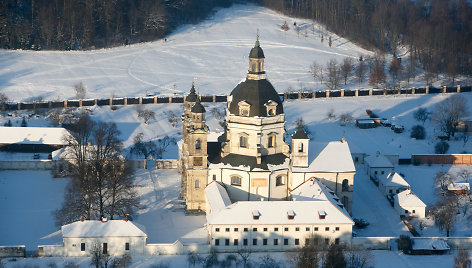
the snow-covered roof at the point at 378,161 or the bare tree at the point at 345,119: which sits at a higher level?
the bare tree at the point at 345,119

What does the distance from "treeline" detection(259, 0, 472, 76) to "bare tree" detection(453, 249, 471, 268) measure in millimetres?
54398

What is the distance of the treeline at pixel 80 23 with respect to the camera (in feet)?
418

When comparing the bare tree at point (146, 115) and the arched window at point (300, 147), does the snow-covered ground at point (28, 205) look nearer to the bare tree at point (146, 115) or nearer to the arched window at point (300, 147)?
the bare tree at point (146, 115)

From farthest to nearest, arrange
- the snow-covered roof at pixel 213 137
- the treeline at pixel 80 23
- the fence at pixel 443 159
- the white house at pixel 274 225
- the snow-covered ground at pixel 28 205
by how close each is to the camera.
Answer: the treeline at pixel 80 23, the fence at pixel 443 159, the snow-covered roof at pixel 213 137, the snow-covered ground at pixel 28 205, the white house at pixel 274 225

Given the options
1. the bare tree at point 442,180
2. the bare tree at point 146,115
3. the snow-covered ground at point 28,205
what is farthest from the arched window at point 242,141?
the bare tree at point 146,115

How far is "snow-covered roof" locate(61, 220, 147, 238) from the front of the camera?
220ft

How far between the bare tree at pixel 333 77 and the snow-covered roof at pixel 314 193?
41.3 meters

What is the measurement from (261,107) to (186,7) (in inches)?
2770

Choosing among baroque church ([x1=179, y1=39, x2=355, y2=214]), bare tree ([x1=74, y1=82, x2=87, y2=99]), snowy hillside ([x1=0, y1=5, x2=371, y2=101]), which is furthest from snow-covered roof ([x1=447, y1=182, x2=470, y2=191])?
bare tree ([x1=74, y1=82, x2=87, y2=99])

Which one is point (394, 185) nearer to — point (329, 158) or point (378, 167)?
point (378, 167)

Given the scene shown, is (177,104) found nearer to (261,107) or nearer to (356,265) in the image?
(261,107)

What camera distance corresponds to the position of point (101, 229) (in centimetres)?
6738

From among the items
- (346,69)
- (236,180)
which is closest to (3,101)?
(236,180)

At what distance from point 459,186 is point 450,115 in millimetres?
20529
